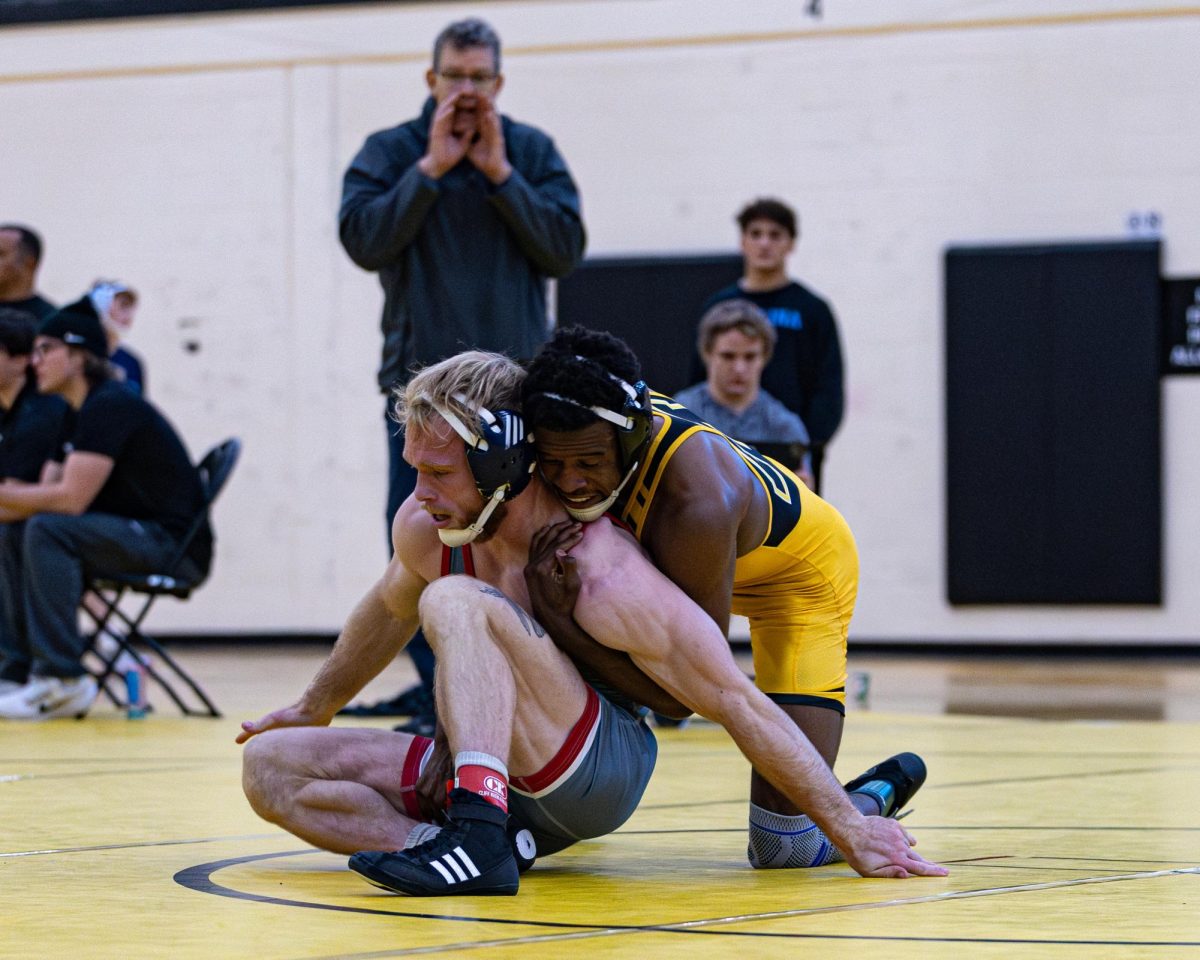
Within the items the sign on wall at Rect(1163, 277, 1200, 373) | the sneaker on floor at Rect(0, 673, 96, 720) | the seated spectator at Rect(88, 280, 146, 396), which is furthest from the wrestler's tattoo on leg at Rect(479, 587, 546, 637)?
the sign on wall at Rect(1163, 277, 1200, 373)

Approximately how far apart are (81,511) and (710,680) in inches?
143

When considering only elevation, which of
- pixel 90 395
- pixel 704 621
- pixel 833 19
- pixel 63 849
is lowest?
pixel 63 849

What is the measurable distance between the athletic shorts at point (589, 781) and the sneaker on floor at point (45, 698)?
335 centimetres

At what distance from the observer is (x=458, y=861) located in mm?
2564

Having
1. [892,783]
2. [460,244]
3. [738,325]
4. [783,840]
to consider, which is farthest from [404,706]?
[783,840]

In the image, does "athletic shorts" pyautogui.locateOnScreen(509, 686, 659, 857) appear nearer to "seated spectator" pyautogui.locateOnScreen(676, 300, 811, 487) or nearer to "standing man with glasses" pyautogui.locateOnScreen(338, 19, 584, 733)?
"standing man with glasses" pyautogui.locateOnScreen(338, 19, 584, 733)

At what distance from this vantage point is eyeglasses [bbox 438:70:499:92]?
16.3 feet

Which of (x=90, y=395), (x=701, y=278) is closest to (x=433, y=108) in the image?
(x=90, y=395)

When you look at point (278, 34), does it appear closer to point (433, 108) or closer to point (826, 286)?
point (826, 286)

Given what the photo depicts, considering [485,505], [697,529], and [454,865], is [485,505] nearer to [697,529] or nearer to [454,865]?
[697,529]

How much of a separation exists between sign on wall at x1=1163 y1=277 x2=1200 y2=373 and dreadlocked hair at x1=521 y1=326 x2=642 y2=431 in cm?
723

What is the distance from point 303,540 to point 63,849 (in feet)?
24.3

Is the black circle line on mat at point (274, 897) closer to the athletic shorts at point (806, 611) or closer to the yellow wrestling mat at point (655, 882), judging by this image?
the yellow wrestling mat at point (655, 882)

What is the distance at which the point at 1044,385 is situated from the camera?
31.4 feet
